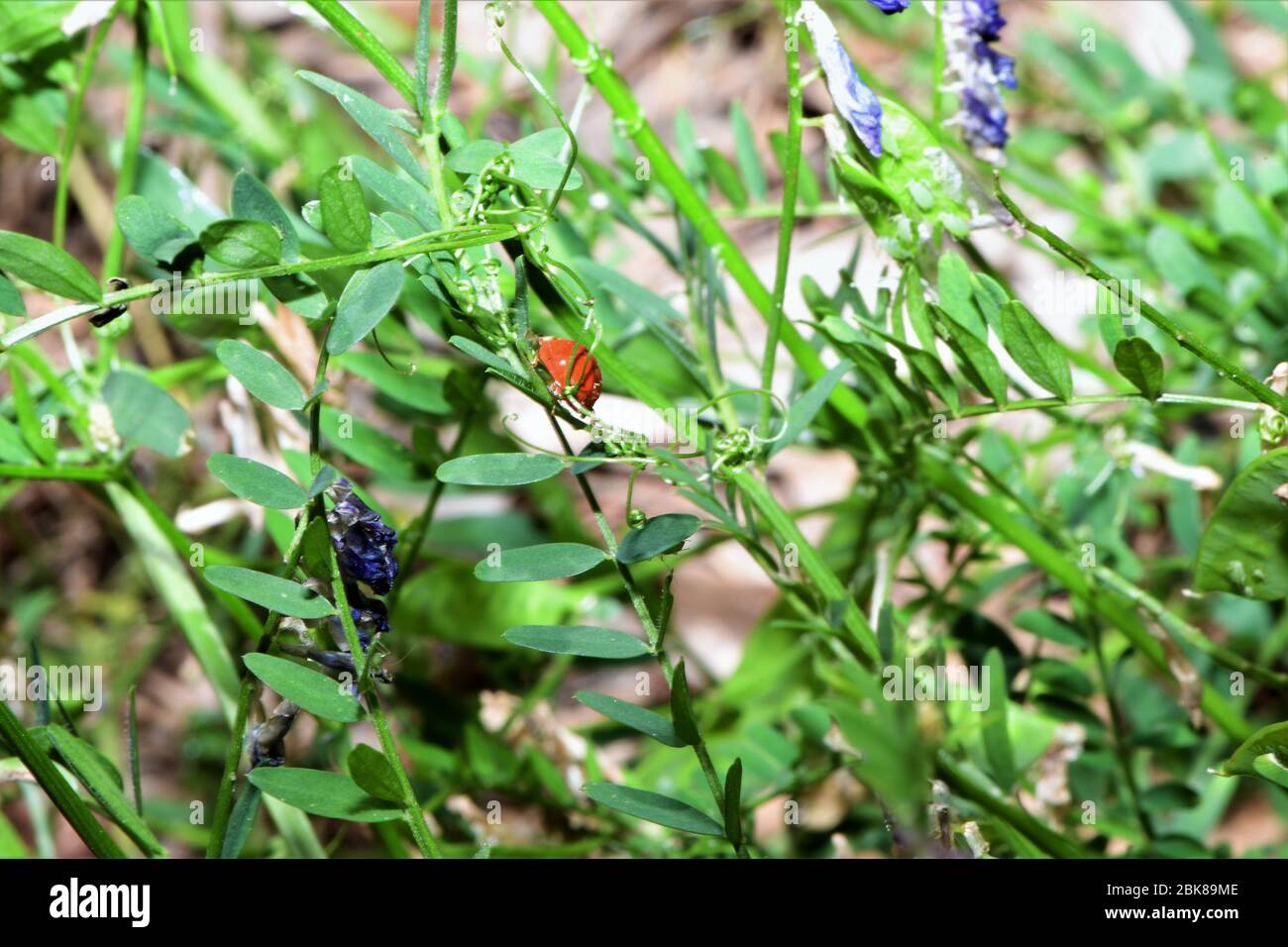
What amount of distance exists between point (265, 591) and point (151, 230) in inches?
6.4

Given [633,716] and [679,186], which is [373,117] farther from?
[633,716]

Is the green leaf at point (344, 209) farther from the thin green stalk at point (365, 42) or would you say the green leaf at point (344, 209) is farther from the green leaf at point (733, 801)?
the green leaf at point (733, 801)

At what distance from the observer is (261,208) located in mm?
499

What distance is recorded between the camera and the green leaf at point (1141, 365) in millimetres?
500

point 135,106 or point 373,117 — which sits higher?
point 135,106

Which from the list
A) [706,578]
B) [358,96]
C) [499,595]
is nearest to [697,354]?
[358,96]

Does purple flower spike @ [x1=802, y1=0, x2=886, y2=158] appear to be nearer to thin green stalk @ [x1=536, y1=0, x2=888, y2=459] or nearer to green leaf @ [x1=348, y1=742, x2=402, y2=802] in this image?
thin green stalk @ [x1=536, y1=0, x2=888, y2=459]

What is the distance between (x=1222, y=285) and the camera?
0.87m

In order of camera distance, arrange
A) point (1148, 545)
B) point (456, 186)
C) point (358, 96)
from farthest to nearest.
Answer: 1. point (1148, 545)
2. point (456, 186)
3. point (358, 96)

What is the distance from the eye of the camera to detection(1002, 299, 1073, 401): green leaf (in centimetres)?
52

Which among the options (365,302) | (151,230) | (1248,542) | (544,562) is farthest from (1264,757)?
(151,230)

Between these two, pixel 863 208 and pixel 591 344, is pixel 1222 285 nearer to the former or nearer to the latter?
pixel 863 208

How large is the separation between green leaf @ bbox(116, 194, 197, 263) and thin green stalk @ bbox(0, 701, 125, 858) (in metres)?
0.20

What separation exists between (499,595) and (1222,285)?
0.62 metres
